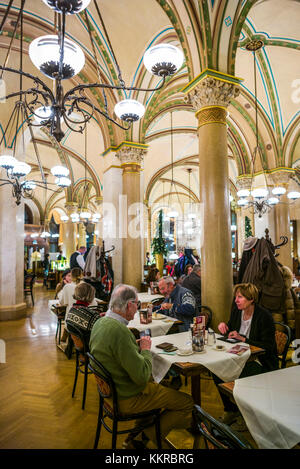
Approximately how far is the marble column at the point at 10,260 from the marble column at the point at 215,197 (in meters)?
5.06

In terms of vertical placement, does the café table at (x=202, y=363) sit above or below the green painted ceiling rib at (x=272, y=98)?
below

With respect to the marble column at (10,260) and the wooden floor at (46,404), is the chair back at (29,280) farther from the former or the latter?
the wooden floor at (46,404)

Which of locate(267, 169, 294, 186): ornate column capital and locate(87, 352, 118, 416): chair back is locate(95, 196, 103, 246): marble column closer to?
locate(267, 169, 294, 186): ornate column capital

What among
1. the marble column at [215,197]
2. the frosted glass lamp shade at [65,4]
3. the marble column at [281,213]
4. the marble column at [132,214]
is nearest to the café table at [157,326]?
the marble column at [215,197]

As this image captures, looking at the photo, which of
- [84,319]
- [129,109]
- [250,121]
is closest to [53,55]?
[129,109]

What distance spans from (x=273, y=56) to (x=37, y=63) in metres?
6.51

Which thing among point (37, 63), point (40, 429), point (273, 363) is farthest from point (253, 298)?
point (37, 63)

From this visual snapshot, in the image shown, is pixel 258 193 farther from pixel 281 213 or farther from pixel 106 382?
pixel 106 382

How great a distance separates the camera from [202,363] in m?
2.14

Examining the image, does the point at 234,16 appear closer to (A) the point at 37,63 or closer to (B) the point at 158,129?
(A) the point at 37,63

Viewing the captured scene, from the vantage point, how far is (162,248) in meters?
10.1

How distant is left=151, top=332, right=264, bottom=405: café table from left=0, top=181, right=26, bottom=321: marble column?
5804 millimetres

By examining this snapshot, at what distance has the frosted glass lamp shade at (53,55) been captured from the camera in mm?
2338

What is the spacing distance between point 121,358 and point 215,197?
2980mm
